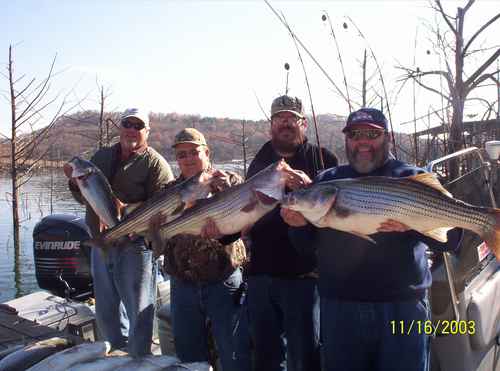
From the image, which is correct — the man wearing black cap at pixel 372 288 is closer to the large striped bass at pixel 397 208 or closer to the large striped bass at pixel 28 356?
the large striped bass at pixel 397 208

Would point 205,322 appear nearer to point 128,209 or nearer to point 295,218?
point 295,218

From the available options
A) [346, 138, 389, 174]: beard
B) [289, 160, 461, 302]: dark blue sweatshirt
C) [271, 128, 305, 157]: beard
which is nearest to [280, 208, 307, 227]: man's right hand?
[289, 160, 461, 302]: dark blue sweatshirt

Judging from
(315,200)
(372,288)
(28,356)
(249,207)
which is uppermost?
(315,200)

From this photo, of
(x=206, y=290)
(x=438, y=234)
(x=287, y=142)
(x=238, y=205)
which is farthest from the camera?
(x=287, y=142)

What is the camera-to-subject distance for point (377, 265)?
3467 millimetres

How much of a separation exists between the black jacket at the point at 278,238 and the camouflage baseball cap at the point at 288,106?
0.33 m

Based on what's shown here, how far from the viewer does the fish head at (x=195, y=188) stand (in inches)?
165

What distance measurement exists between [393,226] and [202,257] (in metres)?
1.70

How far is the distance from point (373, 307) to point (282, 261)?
1.07 m

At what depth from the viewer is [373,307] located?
344 centimetres

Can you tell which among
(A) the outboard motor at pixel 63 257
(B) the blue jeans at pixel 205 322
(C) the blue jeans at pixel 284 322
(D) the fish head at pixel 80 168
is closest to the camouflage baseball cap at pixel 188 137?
(D) the fish head at pixel 80 168

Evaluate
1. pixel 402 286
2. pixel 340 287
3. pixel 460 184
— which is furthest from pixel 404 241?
pixel 460 184
